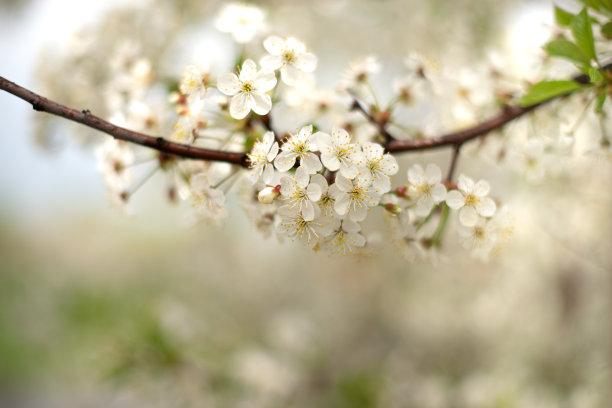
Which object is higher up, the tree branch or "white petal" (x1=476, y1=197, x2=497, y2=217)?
the tree branch

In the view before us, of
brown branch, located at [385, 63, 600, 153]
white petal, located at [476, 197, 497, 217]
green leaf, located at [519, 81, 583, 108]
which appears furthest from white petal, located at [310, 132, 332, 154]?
green leaf, located at [519, 81, 583, 108]

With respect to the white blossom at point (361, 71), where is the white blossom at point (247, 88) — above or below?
below

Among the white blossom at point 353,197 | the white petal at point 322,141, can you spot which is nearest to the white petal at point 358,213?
the white blossom at point 353,197

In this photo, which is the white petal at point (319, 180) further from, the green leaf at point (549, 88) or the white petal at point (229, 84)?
the green leaf at point (549, 88)

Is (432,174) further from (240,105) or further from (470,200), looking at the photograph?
(240,105)

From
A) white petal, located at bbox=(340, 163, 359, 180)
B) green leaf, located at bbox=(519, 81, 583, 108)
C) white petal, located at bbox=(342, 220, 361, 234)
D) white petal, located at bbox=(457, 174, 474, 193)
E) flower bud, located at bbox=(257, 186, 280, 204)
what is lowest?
white petal, located at bbox=(342, 220, 361, 234)

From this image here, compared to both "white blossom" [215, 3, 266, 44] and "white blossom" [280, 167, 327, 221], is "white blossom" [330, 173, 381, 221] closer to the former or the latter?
"white blossom" [280, 167, 327, 221]

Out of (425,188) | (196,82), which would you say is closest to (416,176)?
(425,188)
